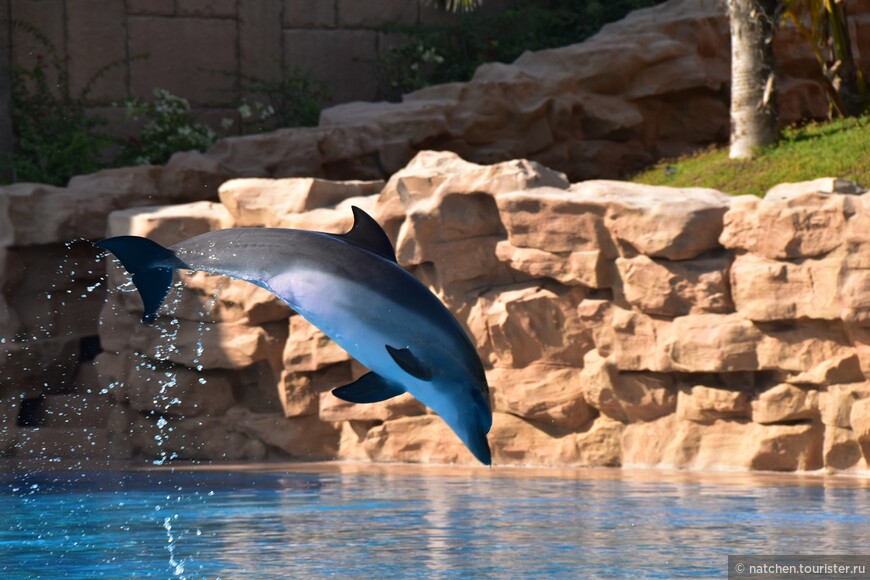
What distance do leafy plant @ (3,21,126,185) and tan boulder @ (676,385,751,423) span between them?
7155 millimetres

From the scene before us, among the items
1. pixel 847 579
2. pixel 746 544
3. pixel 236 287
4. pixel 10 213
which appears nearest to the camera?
pixel 847 579

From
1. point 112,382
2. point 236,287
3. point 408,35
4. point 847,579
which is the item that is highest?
point 408,35

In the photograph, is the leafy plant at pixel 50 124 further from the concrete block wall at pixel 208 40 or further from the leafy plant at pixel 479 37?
the leafy plant at pixel 479 37

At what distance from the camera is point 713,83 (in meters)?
14.8

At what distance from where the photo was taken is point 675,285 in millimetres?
9523

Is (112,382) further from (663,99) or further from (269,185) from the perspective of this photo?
→ (663,99)

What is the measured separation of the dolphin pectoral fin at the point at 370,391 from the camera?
265 cm

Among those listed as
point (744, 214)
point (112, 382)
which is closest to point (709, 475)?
point (744, 214)

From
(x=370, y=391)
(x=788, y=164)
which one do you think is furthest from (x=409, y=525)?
(x=788, y=164)

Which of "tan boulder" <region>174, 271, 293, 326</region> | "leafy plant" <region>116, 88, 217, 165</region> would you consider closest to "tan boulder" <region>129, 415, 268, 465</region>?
"tan boulder" <region>174, 271, 293, 326</region>

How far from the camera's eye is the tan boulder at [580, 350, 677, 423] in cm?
978

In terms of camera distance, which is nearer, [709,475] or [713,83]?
[709,475]

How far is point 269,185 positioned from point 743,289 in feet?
13.1

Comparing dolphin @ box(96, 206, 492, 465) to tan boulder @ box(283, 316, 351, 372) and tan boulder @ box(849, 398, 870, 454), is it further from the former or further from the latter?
tan boulder @ box(283, 316, 351, 372)
